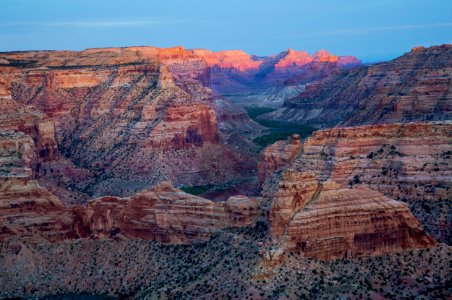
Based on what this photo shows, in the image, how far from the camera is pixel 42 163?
→ 78.7 m

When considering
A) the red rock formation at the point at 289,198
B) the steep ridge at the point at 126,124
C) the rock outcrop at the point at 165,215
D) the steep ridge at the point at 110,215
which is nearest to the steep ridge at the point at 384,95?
the steep ridge at the point at 126,124

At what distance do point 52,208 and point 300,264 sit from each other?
21106mm

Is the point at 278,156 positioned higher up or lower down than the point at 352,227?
higher up

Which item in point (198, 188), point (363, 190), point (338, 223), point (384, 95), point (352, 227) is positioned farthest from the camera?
point (384, 95)

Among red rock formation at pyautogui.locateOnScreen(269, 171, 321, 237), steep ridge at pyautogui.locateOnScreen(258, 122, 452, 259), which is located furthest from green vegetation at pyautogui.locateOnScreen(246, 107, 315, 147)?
red rock formation at pyautogui.locateOnScreen(269, 171, 321, 237)

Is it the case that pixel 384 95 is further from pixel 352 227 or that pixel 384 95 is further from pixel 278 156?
pixel 352 227

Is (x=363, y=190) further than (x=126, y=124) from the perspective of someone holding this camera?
No

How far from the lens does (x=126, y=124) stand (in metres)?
89.2

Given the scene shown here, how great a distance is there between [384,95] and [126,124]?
36329 mm

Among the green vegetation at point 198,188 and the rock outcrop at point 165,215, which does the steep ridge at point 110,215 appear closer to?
the rock outcrop at point 165,215

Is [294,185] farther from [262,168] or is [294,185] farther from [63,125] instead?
[63,125]

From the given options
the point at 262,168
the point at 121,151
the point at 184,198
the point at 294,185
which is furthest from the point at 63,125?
the point at 294,185

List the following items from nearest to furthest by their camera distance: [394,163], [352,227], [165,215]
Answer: [352,227] < [165,215] < [394,163]

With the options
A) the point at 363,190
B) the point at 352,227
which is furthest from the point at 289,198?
Answer: the point at 363,190
